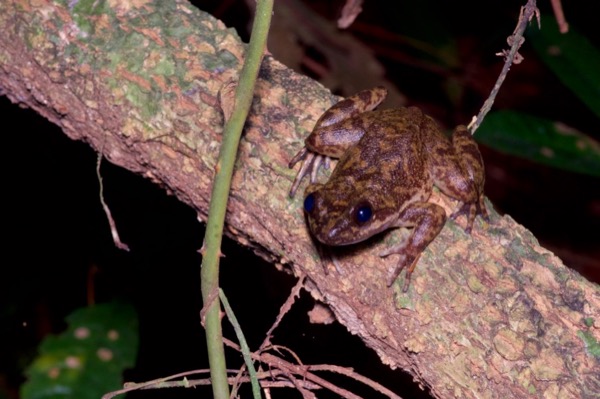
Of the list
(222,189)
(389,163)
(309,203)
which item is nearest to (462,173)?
(389,163)

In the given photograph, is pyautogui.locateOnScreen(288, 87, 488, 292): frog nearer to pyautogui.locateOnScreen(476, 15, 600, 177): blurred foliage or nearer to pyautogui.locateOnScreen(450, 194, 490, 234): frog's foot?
pyautogui.locateOnScreen(450, 194, 490, 234): frog's foot

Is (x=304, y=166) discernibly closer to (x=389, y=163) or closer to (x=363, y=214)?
(x=363, y=214)

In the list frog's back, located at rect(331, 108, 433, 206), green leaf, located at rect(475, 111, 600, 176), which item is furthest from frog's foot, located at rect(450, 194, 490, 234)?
green leaf, located at rect(475, 111, 600, 176)

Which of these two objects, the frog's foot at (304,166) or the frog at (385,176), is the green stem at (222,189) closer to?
the frog at (385,176)

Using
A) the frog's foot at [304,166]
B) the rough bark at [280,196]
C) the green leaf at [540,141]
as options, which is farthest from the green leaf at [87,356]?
the green leaf at [540,141]

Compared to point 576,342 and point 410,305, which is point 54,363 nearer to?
point 410,305

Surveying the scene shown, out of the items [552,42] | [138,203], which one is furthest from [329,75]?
[138,203]
